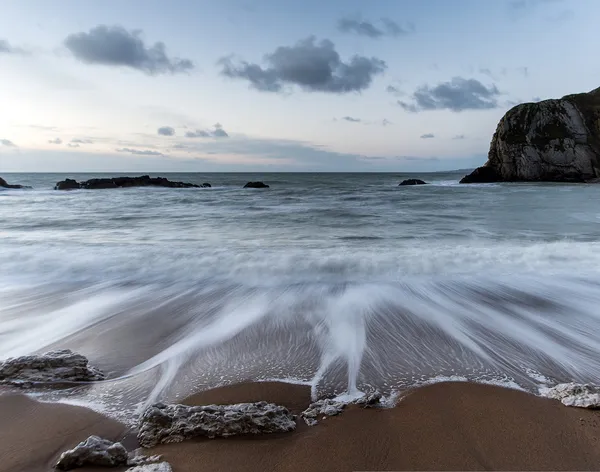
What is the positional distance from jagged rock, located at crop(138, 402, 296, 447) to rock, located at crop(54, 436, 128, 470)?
19 centimetres

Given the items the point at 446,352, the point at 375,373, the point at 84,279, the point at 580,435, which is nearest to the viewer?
the point at 580,435

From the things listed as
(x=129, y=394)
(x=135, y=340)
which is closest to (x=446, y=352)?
(x=129, y=394)

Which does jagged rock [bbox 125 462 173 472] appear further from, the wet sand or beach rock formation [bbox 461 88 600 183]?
beach rock formation [bbox 461 88 600 183]

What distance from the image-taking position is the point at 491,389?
293 centimetres

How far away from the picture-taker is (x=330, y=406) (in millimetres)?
2654

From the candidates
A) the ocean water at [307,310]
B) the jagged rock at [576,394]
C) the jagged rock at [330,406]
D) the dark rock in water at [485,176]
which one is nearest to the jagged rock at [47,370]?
the ocean water at [307,310]

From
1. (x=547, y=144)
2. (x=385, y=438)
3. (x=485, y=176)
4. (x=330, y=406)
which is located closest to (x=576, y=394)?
(x=385, y=438)

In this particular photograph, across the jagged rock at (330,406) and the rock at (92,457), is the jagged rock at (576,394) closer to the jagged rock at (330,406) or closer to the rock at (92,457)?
the jagged rock at (330,406)

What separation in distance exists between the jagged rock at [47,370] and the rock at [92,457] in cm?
106

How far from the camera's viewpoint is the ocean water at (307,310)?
10.6 ft

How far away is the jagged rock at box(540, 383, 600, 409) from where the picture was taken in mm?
2620

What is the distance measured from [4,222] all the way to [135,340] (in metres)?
14.6

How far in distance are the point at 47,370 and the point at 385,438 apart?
2.82m

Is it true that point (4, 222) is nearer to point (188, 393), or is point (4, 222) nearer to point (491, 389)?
point (188, 393)
